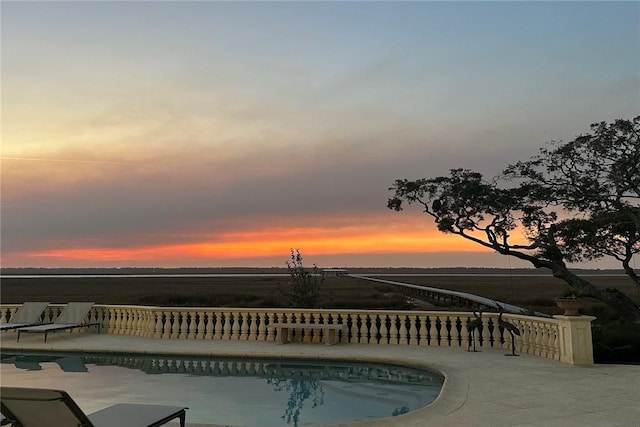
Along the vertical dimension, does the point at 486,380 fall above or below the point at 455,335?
below

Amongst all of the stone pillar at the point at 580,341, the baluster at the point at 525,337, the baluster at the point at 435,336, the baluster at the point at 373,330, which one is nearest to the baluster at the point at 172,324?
the baluster at the point at 373,330

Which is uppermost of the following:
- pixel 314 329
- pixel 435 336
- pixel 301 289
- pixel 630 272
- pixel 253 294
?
pixel 630 272

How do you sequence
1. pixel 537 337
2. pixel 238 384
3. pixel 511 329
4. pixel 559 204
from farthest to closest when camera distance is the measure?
1. pixel 559 204
2. pixel 511 329
3. pixel 537 337
4. pixel 238 384

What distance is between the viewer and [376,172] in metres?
20.2

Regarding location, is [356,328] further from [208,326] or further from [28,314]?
[28,314]

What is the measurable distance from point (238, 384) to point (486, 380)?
14.6 ft

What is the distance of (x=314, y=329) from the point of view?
12.9 metres

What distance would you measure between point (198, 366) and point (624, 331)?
918cm

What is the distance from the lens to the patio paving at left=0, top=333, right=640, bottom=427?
19.2ft

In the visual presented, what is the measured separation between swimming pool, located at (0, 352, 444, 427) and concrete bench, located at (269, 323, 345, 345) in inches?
63.5

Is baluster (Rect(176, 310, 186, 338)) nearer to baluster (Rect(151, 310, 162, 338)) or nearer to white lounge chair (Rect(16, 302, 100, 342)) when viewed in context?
baluster (Rect(151, 310, 162, 338))

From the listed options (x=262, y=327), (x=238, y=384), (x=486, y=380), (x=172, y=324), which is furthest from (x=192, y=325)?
(x=486, y=380)

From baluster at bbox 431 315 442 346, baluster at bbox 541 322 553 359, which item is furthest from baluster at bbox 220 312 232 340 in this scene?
baluster at bbox 541 322 553 359

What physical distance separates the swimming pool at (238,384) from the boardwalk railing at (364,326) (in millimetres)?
2247
